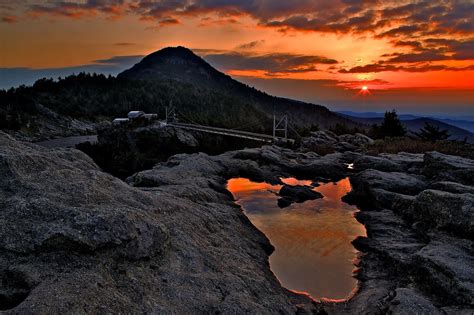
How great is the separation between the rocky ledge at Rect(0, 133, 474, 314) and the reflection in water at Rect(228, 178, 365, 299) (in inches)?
37.3

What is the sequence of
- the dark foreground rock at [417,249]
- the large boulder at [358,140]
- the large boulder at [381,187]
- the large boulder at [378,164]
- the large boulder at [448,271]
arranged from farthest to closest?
the large boulder at [358,140]
the large boulder at [378,164]
the large boulder at [381,187]
the dark foreground rock at [417,249]
the large boulder at [448,271]

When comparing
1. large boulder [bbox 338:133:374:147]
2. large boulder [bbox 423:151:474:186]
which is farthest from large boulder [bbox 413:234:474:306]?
large boulder [bbox 338:133:374:147]

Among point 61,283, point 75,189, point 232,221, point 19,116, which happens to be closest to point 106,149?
point 232,221

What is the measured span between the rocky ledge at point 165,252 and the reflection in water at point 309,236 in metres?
0.95

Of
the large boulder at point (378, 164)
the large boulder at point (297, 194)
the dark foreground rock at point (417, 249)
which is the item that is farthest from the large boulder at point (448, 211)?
the large boulder at point (378, 164)

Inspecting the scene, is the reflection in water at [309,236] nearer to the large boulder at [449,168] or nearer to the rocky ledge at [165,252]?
the rocky ledge at [165,252]

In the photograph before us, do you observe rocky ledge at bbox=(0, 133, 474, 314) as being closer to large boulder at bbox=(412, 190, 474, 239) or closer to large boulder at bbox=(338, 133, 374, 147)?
large boulder at bbox=(412, 190, 474, 239)

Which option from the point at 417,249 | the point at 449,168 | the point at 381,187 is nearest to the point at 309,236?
the point at 417,249

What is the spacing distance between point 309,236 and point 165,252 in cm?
1229

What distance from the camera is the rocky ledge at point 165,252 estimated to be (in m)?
8.99

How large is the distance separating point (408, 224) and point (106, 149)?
3808 cm

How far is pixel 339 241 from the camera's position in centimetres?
2100

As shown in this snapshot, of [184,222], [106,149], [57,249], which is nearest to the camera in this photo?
[57,249]

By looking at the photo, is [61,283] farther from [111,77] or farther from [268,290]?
[111,77]
